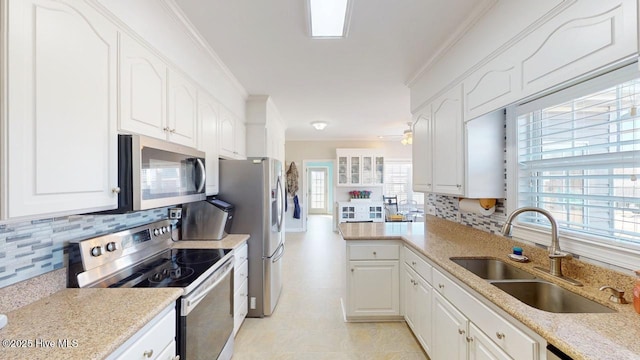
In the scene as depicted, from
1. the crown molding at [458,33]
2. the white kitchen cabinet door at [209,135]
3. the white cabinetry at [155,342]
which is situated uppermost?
the crown molding at [458,33]

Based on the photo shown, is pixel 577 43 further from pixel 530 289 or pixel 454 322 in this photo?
pixel 454 322

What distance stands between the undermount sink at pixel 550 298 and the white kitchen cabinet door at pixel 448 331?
12.1 inches

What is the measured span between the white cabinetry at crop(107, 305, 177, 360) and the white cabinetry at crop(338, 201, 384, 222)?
17.4ft

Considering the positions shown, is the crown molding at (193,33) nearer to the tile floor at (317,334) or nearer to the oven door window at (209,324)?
the oven door window at (209,324)

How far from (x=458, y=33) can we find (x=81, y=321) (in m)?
2.73

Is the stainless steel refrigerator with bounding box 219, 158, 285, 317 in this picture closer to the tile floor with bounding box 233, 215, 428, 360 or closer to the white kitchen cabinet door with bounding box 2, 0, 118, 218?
the tile floor with bounding box 233, 215, 428, 360

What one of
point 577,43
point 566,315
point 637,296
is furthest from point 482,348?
point 577,43

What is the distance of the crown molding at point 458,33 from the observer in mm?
1670

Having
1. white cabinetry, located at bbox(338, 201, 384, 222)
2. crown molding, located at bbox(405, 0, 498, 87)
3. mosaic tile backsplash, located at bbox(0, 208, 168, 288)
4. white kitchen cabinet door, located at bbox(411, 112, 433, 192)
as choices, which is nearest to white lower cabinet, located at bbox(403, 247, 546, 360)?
white kitchen cabinet door, located at bbox(411, 112, 433, 192)

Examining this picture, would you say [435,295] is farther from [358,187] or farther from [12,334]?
[358,187]

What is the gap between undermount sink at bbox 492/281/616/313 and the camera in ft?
3.86

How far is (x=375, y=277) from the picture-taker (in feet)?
8.16

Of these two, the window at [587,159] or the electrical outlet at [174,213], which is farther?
the electrical outlet at [174,213]

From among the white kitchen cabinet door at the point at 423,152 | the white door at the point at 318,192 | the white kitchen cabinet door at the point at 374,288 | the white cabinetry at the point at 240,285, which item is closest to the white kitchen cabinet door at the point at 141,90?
the white cabinetry at the point at 240,285
